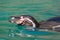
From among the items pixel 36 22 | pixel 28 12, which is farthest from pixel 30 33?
pixel 28 12

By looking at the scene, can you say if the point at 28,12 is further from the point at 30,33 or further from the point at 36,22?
the point at 30,33

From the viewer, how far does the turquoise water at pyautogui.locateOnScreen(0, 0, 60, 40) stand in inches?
96.2

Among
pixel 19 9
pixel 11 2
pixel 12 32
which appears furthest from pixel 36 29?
pixel 11 2

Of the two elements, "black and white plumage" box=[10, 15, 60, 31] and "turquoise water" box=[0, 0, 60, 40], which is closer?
"turquoise water" box=[0, 0, 60, 40]

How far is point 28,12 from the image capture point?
3000 millimetres

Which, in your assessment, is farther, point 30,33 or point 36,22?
point 36,22

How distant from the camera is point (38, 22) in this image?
2723 millimetres

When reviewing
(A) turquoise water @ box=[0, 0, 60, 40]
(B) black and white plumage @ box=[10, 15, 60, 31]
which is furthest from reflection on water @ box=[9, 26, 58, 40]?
(B) black and white plumage @ box=[10, 15, 60, 31]

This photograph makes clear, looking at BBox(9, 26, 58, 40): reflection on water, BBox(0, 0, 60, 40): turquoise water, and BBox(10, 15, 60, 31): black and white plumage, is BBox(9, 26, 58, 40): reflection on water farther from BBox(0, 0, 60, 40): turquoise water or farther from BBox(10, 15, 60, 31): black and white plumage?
BBox(10, 15, 60, 31): black and white plumage

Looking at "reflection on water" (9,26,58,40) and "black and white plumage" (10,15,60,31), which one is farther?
"black and white plumage" (10,15,60,31)

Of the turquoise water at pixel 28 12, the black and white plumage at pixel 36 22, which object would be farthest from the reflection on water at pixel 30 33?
the black and white plumage at pixel 36 22

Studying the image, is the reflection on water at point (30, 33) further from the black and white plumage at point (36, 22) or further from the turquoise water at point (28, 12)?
the black and white plumage at point (36, 22)

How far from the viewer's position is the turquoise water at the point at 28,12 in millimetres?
2443

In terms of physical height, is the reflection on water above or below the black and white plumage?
below
